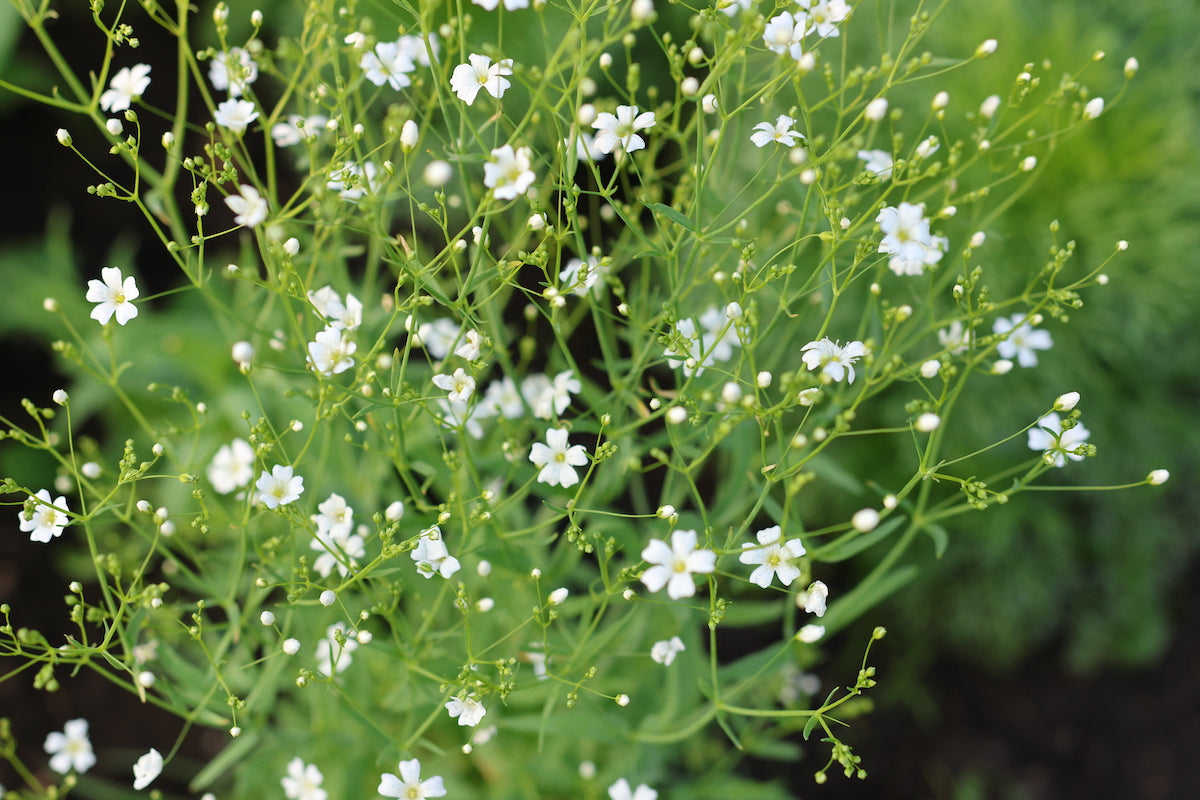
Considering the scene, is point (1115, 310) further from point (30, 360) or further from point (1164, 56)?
point (30, 360)

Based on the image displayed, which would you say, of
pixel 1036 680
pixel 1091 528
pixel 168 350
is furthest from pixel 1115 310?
pixel 168 350

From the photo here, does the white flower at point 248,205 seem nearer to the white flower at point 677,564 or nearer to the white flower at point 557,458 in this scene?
the white flower at point 557,458

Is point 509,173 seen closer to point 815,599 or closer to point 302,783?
point 815,599

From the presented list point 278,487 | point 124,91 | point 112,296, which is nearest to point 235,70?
point 124,91

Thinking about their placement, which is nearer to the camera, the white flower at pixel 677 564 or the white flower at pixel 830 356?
the white flower at pixel 677 564

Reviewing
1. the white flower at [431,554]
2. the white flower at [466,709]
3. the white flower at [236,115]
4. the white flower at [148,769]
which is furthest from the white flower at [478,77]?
the white flower at [148,769]

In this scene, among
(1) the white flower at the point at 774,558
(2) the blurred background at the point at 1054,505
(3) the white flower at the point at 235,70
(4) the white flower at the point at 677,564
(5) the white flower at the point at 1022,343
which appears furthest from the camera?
(2) the blurred background at the point at 1054,505

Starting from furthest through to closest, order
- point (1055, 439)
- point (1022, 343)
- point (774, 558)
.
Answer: point (1022, 343) < point (1055, 439) < point (774, 558)
